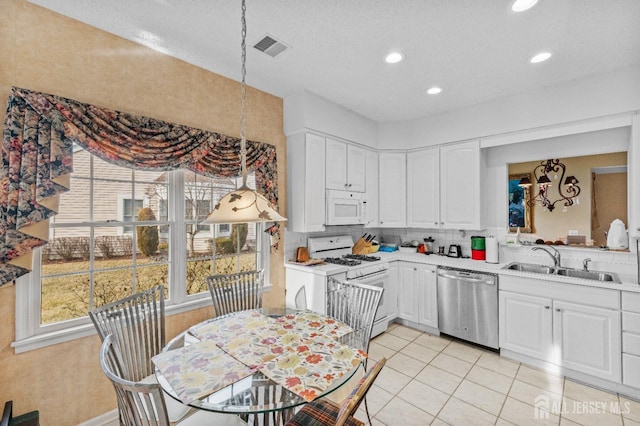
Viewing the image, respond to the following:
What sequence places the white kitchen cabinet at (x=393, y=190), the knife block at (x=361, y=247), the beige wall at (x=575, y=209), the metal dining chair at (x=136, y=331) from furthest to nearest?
the white kitchen cabinet at (x=393, y=190) < the knife block at (x=361, y=247) < the beige wall at (x=575, y=209) < the metal dining chair at (x=136, y=331)

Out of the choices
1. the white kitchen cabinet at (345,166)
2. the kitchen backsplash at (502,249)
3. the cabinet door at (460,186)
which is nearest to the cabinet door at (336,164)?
the white kitchen cabinet at (345,166)

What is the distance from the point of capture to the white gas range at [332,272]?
3.00 meters

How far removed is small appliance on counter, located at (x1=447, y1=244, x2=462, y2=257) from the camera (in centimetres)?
371

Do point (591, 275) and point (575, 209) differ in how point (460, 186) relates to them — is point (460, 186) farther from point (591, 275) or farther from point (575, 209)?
point (591, 275)

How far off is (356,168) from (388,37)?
5.82 feet

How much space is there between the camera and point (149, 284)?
3.40 m

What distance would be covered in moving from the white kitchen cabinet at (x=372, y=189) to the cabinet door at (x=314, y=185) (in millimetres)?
860

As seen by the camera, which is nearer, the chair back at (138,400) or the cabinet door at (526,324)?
the chair back at (138,400)

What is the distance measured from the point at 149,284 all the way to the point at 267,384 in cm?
277

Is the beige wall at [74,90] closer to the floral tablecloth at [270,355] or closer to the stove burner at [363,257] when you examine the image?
the floral tablecloth at [270,355]

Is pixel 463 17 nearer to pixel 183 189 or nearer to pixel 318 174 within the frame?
pixel 318 174

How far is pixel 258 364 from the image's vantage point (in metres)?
1.39

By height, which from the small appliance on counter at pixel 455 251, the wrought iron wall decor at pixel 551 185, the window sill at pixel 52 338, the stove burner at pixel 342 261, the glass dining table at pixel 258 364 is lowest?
the window sill at pixel 52 338

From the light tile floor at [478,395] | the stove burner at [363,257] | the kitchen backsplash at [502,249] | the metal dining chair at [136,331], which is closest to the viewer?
the metal dining chair at [136,331]
